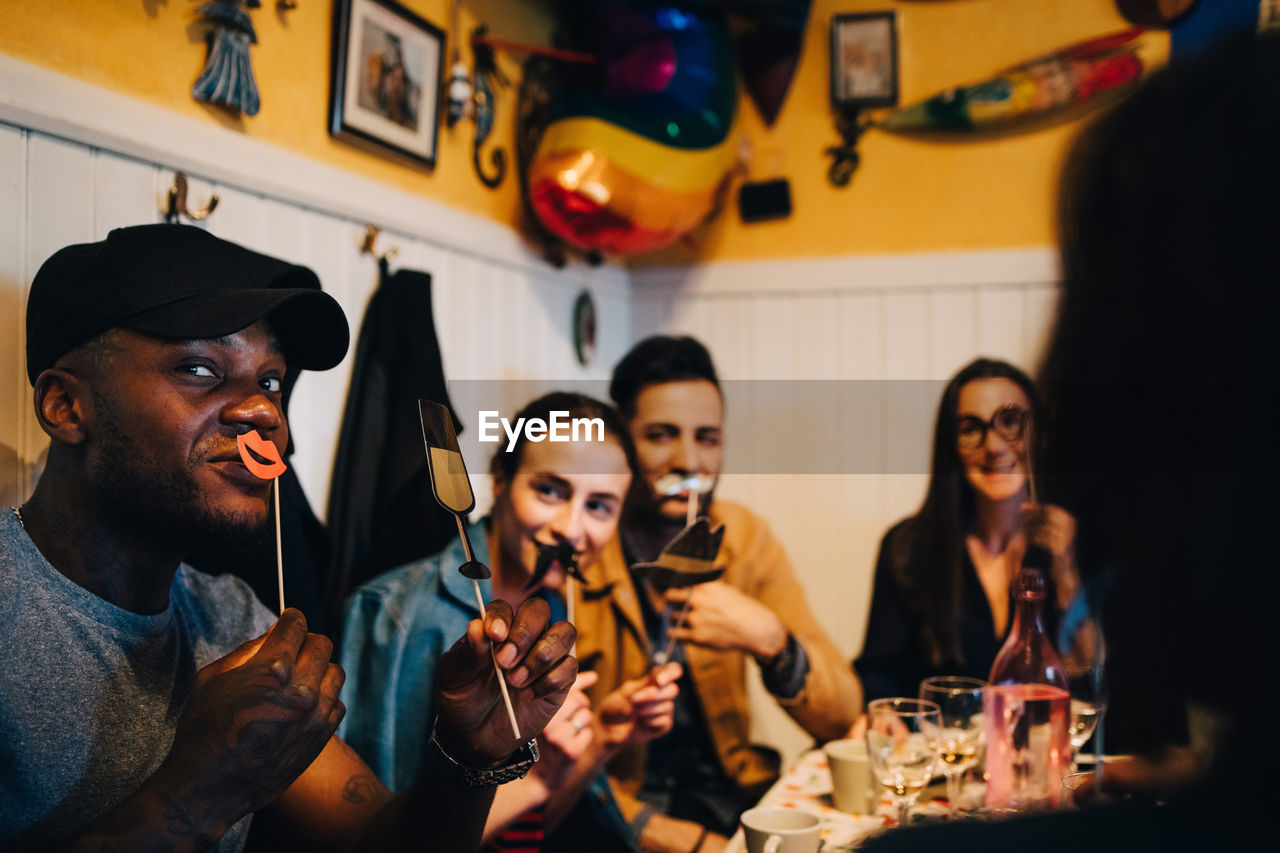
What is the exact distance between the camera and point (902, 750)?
1084mm

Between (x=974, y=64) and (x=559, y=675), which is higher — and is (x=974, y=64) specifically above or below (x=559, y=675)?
above

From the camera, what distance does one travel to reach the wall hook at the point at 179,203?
132cm

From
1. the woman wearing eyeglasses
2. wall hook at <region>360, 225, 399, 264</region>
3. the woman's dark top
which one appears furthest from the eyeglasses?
wall hook at <region>360, 225, 399, 264</region>

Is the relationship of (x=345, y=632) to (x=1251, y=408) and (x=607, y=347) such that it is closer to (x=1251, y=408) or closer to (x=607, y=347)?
(x=1251, y=408)

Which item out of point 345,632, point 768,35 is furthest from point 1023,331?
point 345,632

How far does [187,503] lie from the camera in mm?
929

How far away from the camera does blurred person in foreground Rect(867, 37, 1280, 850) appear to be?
1.61 ft

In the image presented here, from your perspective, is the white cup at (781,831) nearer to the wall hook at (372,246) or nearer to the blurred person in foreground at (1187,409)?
the blurred person in foreground at (1187,409)

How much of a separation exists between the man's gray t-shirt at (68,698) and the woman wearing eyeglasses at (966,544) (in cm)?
133

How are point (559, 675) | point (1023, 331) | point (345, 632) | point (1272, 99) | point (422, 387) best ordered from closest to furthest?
point (1272, 99) < point (559, 675) < point (345, 632) < point (422, 387) < point (1023, 331)

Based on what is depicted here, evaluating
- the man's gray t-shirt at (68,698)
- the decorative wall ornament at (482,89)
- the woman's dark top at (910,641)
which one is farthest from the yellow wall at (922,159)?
the man's gray t-shirt at (68,698)

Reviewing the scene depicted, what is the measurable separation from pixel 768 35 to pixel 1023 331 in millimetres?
1133

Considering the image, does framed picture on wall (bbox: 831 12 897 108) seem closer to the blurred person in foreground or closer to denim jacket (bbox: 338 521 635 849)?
denim jacket (bbox: 338 521 635 849)

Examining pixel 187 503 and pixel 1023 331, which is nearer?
pixel 187 503
